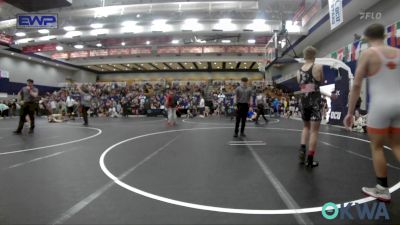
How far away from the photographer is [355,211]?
2.46 m

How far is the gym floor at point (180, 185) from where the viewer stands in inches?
94.8

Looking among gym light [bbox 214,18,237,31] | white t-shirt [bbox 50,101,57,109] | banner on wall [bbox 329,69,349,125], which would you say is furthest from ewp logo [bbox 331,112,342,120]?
white t-shirt [bbox 50,101,57,109]

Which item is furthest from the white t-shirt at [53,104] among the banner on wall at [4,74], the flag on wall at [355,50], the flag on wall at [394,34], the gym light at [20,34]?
the flag on wall at [394,34]

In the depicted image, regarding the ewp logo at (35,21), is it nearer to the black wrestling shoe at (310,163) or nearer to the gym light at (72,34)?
the gym light at (72,34)

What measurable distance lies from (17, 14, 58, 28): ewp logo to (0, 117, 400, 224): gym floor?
8803 mm

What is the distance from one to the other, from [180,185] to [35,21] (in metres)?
12.9

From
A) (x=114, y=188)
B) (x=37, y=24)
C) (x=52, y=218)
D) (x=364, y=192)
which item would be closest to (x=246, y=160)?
(x=364, y=192)

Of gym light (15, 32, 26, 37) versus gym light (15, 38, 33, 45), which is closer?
gym light (15, 32, 26, 37)

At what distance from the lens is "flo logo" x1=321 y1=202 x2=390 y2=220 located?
7.68ft

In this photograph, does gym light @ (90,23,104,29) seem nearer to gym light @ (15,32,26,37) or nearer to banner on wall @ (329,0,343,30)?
gym light @ (15,32,26,37)

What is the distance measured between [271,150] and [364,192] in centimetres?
282

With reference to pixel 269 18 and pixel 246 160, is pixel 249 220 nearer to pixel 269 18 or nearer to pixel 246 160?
pixel 246 160

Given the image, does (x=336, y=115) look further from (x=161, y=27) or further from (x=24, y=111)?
(x=161, y=27)

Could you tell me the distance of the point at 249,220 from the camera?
2303 mm
